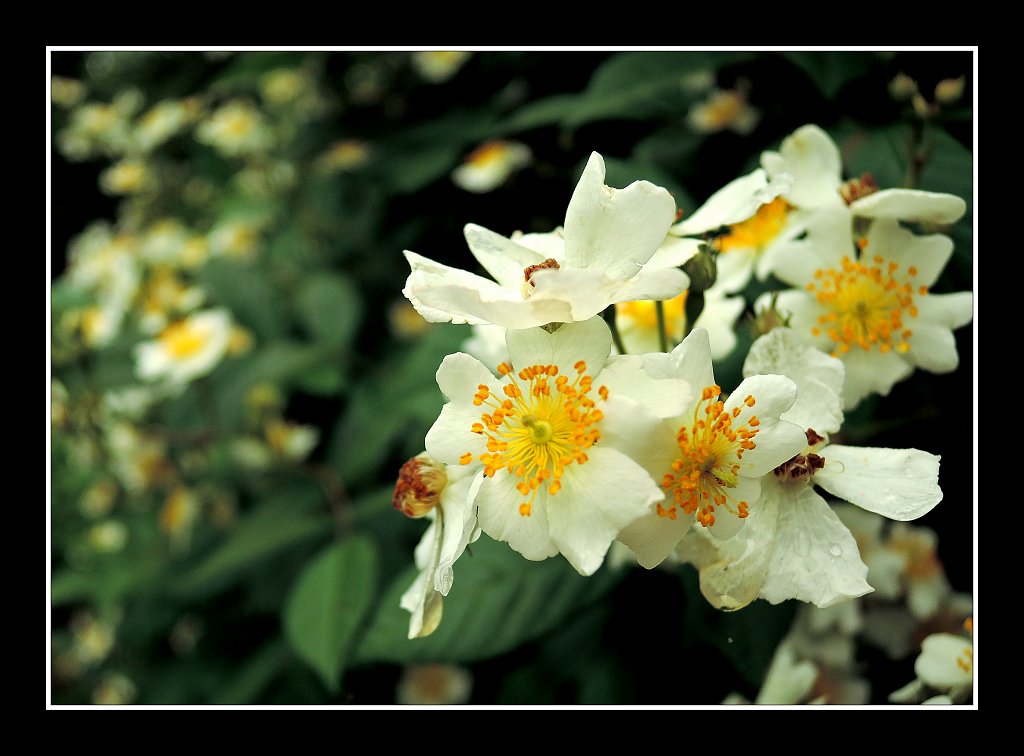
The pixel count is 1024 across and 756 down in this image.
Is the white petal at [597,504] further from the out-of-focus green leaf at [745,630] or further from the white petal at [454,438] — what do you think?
the out-of-focus green leaf at [745,630]

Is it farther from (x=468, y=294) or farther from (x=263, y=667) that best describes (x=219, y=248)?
(x=468, y=294)

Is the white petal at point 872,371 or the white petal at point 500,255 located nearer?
the white petal at point 500,255

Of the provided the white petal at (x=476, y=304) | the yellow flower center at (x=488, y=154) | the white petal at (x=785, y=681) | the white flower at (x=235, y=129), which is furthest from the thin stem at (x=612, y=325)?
the white flower at (x=235, y=129)

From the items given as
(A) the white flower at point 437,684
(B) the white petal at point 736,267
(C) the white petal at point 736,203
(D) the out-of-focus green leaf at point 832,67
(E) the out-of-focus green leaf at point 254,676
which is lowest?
(A) the white flower at point 437,684

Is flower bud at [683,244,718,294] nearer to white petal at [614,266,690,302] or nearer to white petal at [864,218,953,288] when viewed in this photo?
white petal at [614,266,690,302]

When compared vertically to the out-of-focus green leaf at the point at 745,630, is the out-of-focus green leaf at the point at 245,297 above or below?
above
